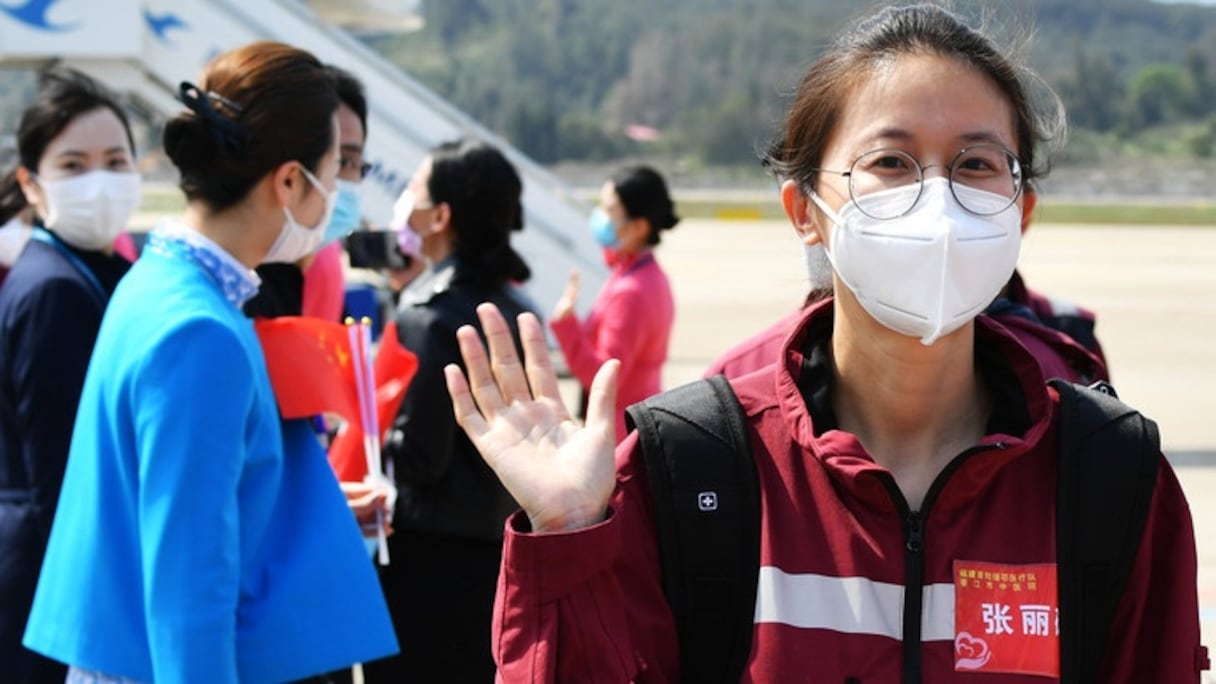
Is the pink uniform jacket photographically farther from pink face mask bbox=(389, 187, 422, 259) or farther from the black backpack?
the black backpack

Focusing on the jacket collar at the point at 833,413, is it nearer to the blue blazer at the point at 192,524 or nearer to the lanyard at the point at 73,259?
the blue blazer at the point at 192,524

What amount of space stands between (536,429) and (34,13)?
13290mm

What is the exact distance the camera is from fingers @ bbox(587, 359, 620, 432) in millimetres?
1870

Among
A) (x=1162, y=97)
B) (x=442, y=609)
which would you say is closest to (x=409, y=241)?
(x=442, y=609)

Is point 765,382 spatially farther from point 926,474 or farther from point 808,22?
point 808,22

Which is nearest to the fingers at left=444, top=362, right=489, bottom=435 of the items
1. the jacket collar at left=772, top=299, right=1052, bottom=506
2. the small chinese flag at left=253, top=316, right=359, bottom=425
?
the jacket collar at left=772, top=299, right=1052, bottom=506

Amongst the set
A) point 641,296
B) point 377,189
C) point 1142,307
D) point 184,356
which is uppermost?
point 184,356

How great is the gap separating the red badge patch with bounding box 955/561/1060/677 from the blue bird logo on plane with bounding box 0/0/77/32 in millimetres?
13532

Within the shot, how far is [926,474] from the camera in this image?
1.91m

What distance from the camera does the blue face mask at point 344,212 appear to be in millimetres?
4027

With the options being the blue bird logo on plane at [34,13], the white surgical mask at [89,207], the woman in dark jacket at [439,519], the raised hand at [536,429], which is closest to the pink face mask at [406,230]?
the woman in dark jacket at [439,519]

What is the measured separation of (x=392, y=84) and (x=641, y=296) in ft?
31.4

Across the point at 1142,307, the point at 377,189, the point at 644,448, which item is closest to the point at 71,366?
the point at 644,448

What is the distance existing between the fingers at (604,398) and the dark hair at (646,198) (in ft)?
14.6
